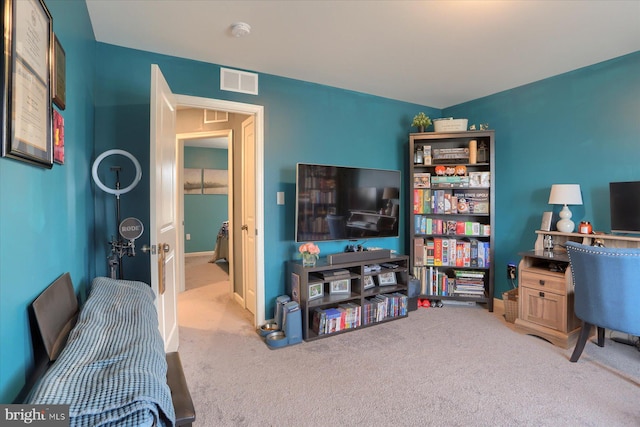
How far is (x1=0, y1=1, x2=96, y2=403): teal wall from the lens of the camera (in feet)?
2.82

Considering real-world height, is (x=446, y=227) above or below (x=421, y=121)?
below

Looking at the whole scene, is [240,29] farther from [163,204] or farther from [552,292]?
[552,292]

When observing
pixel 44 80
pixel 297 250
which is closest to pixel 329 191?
pixel 297 250

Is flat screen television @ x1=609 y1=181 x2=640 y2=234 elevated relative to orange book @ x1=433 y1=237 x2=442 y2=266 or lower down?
elevated

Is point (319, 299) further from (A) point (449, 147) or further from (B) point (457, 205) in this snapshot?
(A) point (449, 147)

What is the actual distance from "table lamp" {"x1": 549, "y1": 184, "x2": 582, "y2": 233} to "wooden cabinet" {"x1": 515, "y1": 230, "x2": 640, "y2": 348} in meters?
0.08

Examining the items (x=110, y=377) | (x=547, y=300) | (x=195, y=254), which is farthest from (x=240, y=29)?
(x=195, y=254)

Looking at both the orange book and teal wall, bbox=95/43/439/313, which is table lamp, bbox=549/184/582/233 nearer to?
the orange book

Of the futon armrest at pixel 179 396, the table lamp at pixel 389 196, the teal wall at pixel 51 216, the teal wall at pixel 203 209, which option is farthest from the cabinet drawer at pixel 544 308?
the teal wall at pixel 203 209

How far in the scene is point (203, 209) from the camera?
283 inches

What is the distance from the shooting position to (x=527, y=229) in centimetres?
339

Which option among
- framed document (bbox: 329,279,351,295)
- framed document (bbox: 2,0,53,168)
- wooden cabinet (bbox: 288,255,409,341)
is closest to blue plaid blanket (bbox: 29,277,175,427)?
framed document (bbox: 2,0,53,168)

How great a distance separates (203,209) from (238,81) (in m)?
4.82

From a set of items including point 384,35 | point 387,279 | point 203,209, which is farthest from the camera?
point 203,209
